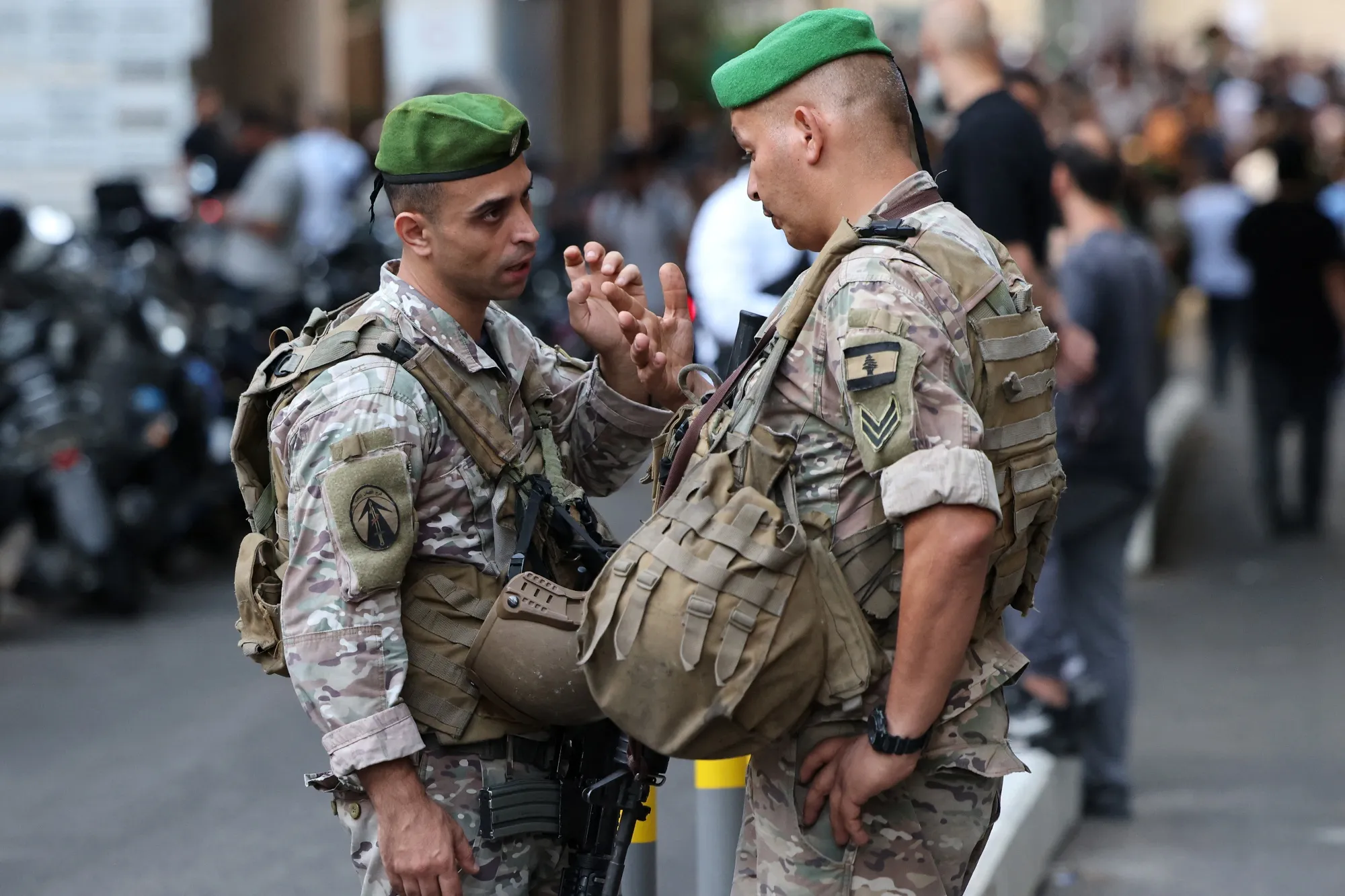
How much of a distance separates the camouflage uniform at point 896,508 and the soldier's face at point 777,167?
116 millimetres

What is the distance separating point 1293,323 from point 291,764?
674 cm

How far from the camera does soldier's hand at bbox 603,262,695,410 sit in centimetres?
312

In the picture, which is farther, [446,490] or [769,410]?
[446,490]

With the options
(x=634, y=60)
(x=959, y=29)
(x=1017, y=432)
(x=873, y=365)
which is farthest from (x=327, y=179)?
(x=634, y=60)

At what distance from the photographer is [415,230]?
2932 mm

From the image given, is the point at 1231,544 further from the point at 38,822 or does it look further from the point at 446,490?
the point at 446,490

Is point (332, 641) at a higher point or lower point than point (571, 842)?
higher

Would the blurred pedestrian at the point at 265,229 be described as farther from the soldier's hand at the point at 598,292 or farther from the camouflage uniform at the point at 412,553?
the camouflage uniform at the point at 412,553

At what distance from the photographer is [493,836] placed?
2.81 m

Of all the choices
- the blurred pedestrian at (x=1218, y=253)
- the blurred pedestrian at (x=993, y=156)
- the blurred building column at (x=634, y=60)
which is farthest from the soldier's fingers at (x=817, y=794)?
the blurred building column at (x=634, y=60)

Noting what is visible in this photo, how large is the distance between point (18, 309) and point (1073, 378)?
16.4 ft

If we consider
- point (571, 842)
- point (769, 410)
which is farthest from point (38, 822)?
point (769, 410)

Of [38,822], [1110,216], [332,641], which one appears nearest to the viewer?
[332,641]

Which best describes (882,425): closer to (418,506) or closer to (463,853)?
(418,506)
